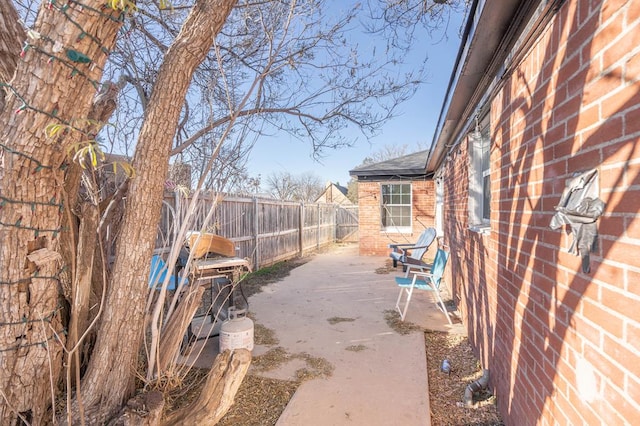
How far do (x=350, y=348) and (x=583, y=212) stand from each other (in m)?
3.02

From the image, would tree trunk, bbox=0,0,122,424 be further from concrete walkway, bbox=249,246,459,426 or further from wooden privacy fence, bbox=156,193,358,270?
wooden privacy fence, bbox=156,193,358,270

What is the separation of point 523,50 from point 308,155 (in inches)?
165

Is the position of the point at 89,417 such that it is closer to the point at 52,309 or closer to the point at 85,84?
the point at 52,309

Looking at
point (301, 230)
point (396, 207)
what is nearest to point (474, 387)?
point (396, 207)

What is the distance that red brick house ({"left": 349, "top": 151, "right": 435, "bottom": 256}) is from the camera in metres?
10.5

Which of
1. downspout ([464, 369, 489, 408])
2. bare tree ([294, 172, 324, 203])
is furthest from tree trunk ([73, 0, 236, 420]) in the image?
bare tree ([294, 172, 324, 203])

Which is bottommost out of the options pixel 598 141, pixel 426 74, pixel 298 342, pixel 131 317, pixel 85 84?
pixel 298 342

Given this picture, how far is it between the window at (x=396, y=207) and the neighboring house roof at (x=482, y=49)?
6099mm

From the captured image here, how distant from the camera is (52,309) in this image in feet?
6.30

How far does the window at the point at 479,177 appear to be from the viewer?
4.14m

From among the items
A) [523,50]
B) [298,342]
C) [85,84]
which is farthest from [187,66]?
[298,342]

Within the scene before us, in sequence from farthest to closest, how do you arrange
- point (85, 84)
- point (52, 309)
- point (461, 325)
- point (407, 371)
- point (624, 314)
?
1. point (461, 325)
2. point (407, 371)
3. point (52, 309)
4. point (85, 84)
5. point (624, 314)

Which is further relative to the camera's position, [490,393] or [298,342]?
[298,342]

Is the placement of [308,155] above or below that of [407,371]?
above
